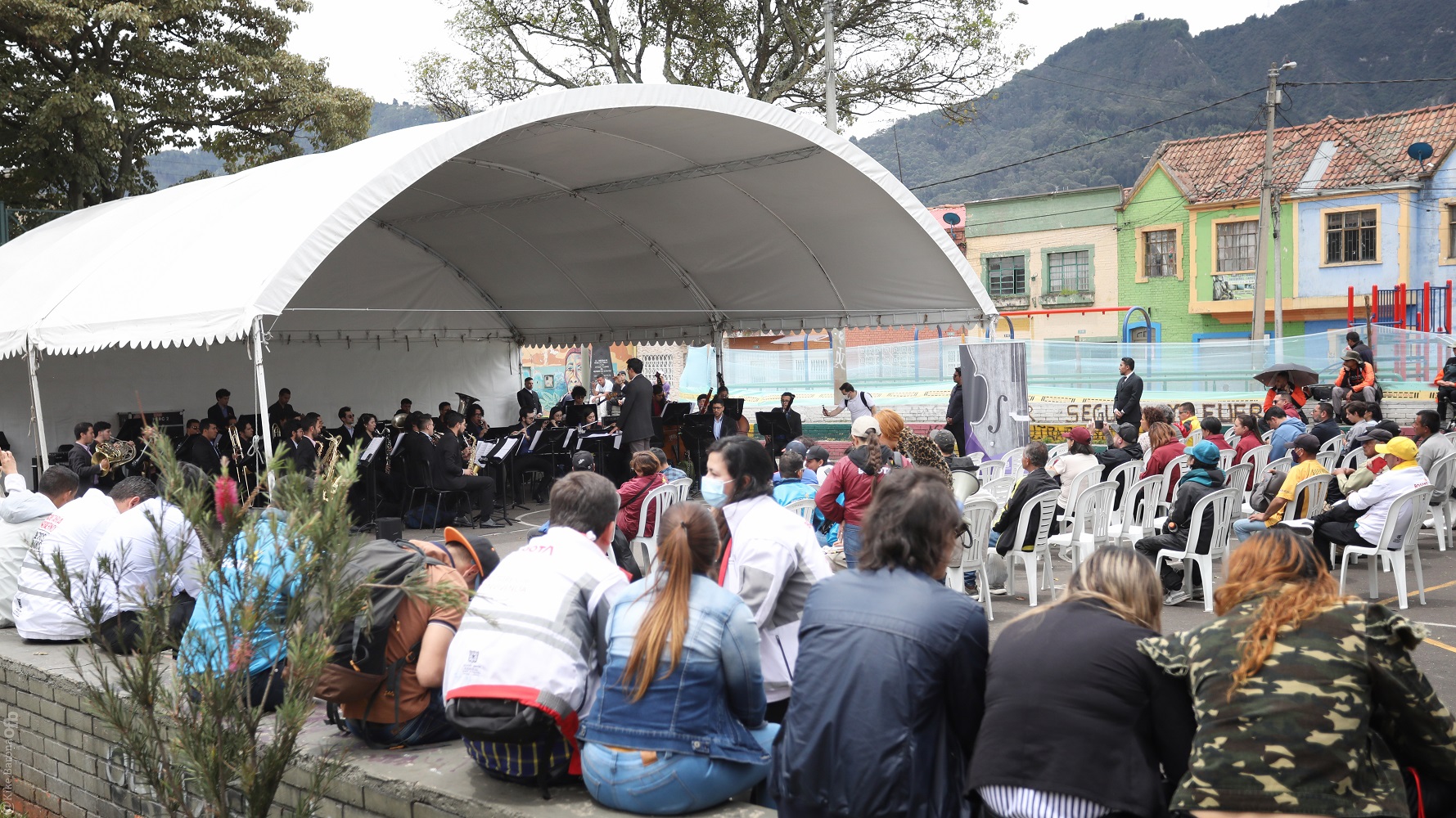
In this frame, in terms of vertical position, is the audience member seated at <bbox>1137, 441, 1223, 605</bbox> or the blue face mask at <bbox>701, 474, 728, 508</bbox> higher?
the blue face mask at <bbox>701, 474, 728, 508</bbox>

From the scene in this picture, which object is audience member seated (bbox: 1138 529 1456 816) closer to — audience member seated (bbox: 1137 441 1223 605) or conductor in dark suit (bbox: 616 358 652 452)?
audience member seated (bbox: 1137 441 1223 605)

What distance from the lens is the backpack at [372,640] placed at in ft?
11.0

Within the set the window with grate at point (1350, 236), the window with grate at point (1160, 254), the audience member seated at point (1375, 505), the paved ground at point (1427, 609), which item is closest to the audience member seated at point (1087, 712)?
the paved ground at point (1427, 609)

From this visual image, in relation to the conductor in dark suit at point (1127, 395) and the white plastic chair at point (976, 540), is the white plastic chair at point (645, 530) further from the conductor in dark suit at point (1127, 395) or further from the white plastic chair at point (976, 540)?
the conductor in dark suit at point (1127, 395)

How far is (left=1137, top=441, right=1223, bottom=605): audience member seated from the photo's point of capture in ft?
22.8

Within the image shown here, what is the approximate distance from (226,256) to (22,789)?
5197 mm

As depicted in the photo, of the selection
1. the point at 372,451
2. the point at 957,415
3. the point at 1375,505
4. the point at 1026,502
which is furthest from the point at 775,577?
the point at 957,415

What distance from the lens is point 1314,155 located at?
2997cm

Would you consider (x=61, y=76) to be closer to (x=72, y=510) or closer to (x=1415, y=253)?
(x=72, y=510)

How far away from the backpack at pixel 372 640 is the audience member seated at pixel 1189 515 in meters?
4.94

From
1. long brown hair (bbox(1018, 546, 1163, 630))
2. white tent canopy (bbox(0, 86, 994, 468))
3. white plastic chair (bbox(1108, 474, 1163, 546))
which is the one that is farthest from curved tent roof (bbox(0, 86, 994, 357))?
long brown hair (bbox(1018, 546, 1163, 630))

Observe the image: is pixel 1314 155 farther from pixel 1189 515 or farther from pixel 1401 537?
pixel 1189 515

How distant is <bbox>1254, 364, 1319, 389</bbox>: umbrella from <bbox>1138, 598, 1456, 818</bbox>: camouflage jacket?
12.5 m

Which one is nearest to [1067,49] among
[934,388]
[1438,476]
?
[934,388]
